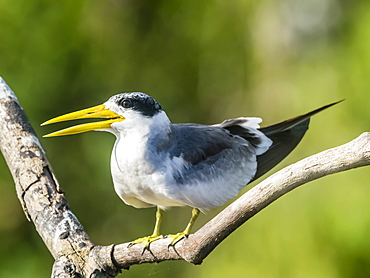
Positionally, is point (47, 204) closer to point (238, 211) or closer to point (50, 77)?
point (238, 211)

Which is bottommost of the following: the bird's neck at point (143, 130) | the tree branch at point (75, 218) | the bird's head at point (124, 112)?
the tree branch at point (75, 218)

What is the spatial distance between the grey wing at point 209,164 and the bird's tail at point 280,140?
0.05 metres

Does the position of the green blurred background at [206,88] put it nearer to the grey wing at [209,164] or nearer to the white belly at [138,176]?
the grey wing at [209,164]

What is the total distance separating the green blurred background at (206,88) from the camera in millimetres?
3719

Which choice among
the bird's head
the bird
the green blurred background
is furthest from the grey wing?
the green blurred background

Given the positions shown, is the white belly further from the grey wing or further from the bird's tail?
the bird's tail

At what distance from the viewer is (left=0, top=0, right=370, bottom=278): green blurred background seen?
3719 mm

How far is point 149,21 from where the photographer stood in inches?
197

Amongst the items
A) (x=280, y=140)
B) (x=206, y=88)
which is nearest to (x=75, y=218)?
(x=280, y=140)

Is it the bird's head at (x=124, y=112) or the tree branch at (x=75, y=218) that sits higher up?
the bird's head at (x=124, y=112)

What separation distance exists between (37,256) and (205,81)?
1843mm

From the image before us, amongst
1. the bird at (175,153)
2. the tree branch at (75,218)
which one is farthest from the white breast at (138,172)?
the tree branch at (75,218)

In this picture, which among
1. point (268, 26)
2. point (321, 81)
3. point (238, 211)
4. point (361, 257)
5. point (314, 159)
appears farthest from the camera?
point (268, 26)

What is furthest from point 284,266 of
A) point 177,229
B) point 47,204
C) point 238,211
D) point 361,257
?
point 238,211
